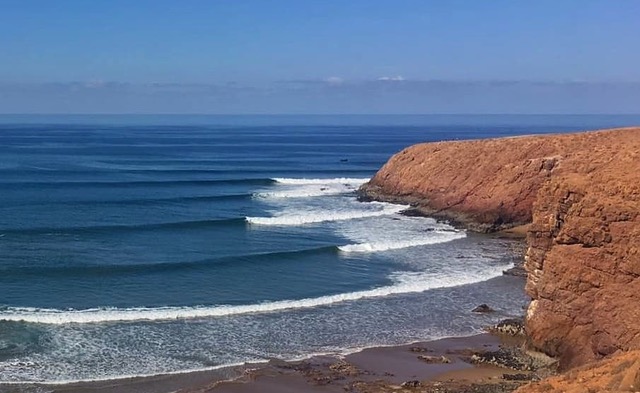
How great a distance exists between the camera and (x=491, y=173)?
1697 inches

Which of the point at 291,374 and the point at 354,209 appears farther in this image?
the point at 354,209

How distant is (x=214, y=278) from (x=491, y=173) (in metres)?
21.1

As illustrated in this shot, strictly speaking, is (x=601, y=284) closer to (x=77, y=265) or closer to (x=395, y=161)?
(x=77, y=265)

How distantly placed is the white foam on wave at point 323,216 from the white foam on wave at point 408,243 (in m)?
6.93

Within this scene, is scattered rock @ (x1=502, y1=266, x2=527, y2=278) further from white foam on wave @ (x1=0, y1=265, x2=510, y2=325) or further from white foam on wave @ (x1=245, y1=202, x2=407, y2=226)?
white foam on wave @ (x1=245, y1=202, x2=407, y2=226)

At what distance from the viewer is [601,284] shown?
1714 centimetres

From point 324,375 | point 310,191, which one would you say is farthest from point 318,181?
point 324,375

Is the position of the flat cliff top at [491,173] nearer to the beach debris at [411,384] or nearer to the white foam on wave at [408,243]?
the white foam on wave at [408,243]

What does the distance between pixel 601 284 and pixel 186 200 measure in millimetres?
36679

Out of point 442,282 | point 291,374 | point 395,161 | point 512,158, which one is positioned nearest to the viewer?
point 291,374

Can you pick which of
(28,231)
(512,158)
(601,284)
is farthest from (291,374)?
(512,158)

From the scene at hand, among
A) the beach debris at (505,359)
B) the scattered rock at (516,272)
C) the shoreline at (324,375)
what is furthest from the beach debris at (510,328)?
the scattered rock at (516,272)

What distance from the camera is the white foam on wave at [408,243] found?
34375mm

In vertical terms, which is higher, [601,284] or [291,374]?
[601,284]
